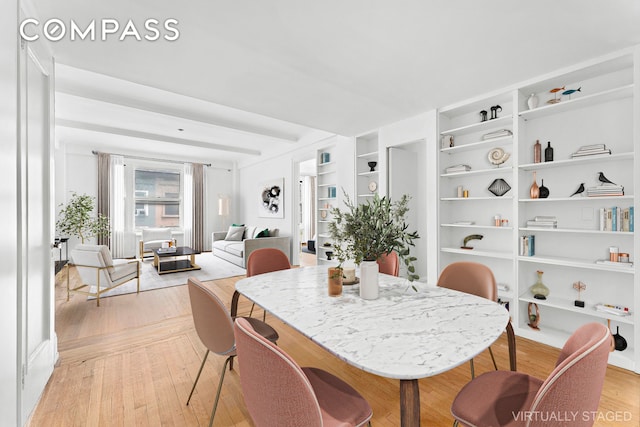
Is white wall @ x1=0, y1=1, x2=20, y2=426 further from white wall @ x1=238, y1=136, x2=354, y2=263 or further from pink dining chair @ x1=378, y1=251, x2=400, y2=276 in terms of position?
white wall @ x1=238, y1=136, x2=354, y2=263

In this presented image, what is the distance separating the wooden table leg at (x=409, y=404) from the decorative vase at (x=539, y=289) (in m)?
2.63

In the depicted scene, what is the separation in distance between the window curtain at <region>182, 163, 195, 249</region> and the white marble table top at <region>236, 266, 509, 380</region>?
6.80m

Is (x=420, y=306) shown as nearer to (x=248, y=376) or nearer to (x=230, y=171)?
(x=248, y=376)

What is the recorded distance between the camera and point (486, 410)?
1.08m

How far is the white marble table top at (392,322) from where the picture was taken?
0.98 meters

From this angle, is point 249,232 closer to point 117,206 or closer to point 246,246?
point 246,246

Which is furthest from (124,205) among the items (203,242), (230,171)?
(230,171)

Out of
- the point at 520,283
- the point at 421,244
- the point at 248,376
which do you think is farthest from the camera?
the point at 421,244

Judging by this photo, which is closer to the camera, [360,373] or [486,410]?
[486,410]

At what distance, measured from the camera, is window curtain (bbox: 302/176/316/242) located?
9.45 m

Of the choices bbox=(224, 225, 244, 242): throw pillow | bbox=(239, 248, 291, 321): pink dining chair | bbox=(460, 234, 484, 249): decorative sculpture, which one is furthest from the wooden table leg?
bbox=(224, 225, 244, 242): throw pillow

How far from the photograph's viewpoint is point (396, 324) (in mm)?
1270

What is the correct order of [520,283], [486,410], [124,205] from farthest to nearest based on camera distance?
[124,205], [520,283], [486,410]

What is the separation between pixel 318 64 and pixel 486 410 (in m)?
2.59
